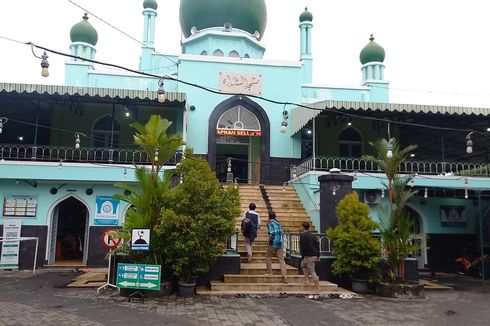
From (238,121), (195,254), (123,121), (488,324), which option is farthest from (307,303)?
(123,121)

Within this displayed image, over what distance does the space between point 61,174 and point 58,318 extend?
7.74 m

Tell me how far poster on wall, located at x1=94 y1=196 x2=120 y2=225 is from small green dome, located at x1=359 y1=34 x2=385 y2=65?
15049mm

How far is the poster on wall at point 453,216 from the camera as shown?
1562 centimetres

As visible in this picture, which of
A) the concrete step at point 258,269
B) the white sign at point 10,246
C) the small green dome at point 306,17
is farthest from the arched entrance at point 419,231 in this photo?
the white sign at point 10,246

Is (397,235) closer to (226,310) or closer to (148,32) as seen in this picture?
(226,310)

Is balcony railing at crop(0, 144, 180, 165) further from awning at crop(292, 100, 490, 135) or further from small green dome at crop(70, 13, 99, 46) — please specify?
small green dome at crop(70, 13, 99, 46)

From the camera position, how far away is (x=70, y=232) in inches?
643

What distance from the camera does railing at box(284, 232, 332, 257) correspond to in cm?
1107

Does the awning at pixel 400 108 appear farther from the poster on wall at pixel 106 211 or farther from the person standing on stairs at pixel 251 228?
the poster on wall at pixel 106 211

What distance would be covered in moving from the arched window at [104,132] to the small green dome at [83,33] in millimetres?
6052

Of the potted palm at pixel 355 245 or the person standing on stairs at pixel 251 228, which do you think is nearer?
the potted palm at pixel 355 245

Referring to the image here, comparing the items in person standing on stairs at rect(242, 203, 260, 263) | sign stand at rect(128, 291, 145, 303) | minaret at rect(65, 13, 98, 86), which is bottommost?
sign stand at rect(128, 291, 145, 303)

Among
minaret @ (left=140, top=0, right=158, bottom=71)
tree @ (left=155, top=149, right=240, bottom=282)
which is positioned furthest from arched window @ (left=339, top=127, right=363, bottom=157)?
tree @ (left=155, top=149, right=240, bottom=282)

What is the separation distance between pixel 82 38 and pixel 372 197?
1596 cm
